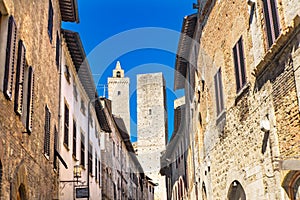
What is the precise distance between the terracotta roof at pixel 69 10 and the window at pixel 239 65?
6.69 metres

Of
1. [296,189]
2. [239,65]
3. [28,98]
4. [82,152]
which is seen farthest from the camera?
[82,152]

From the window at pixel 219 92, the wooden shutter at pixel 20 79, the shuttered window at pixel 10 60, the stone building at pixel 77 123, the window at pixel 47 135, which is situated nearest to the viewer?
the shuttered window at pixel 10 60

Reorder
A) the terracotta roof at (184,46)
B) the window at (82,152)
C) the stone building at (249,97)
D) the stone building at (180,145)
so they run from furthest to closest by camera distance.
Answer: the stone building at (180,145), the window at (82,152), the terracotta roof at (184,46), the stone building at (249,97)

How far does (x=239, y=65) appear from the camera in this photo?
1180 cm

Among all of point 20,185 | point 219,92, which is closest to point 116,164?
point 219,92

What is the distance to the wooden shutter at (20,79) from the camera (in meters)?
8.71

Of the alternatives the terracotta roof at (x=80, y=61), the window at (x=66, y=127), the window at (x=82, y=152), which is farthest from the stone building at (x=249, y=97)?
the window at (x=82, y=152)

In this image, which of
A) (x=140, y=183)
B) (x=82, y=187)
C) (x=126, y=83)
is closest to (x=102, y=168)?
(x=82, y=187)

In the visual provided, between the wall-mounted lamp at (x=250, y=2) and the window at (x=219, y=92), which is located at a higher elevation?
the wall-mounted lamp at (x=250, y=2)

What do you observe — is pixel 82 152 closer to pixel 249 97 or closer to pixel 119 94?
pixel 249 97

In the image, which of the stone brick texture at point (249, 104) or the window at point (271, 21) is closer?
the stone brick texture at point (249, 104)

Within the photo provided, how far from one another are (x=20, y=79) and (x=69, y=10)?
782cm

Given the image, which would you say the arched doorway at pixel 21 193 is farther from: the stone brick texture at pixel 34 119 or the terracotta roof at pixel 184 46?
the terracotta roof at pixel 184 46

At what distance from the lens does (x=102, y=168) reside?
26.9 m
